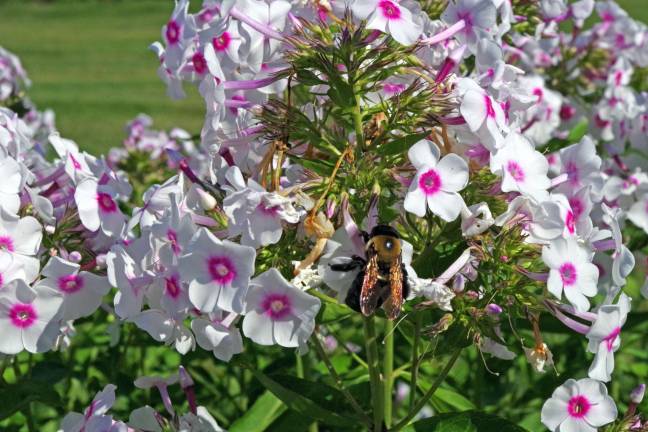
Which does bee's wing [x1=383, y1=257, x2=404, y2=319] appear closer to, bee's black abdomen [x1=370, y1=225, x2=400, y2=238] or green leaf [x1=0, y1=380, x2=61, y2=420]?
bee's black abdomen [x1=370, y1=225, x2=400, y2=238]

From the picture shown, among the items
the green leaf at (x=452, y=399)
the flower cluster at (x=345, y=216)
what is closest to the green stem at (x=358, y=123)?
the flower cluster at (x=345, y=216)

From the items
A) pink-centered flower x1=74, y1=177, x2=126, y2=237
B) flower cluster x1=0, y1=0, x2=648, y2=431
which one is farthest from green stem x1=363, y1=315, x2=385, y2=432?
pink-centered flower x1=74, y1=177, x2=126, y2=237

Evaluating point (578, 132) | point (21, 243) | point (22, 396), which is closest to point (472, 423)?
point (21, 243)

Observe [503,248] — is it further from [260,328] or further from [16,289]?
[16,289]

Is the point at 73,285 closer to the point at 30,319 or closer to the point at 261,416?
the point at 30,319

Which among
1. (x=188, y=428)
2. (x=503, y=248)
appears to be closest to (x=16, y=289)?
→ (x=188, y=428)

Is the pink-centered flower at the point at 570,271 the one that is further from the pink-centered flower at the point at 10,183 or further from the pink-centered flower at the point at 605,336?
the pink-centered flower at the point at 10,183
